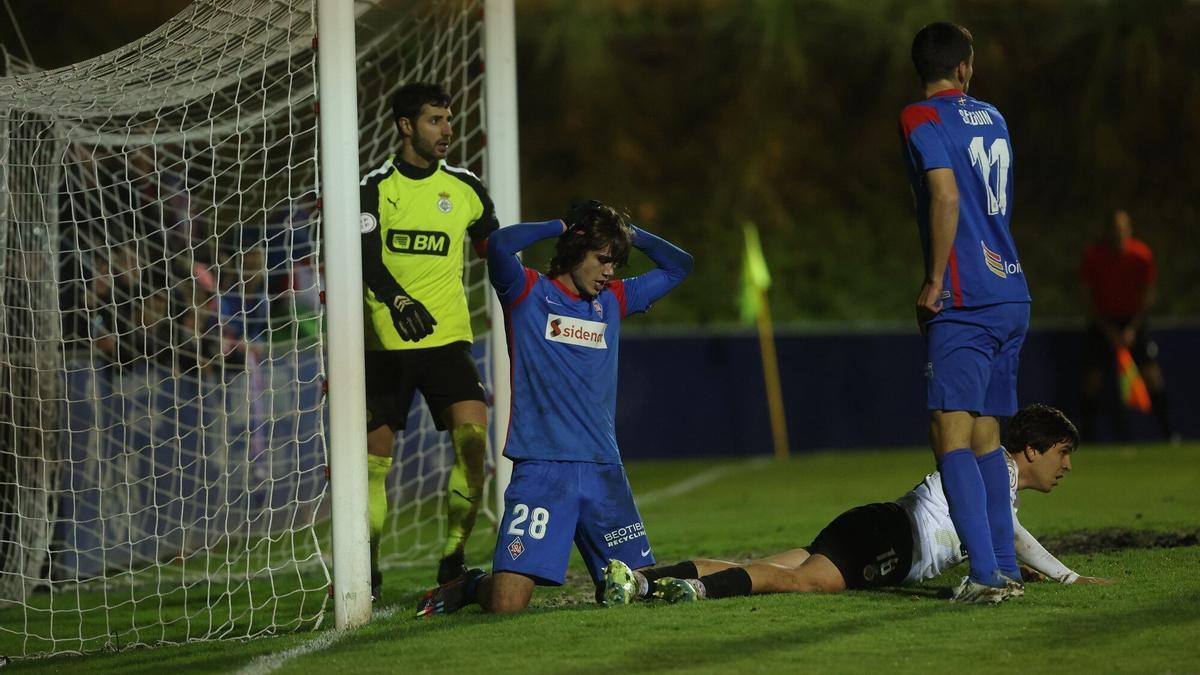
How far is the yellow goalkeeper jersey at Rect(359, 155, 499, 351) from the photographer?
6.47 meters

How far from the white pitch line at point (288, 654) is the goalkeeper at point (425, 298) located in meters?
1.22

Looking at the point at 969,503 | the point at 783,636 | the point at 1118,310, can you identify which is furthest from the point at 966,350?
the point at 1118,310

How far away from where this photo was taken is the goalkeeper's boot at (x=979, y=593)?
16.5 ft

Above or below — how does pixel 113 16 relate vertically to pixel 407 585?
above

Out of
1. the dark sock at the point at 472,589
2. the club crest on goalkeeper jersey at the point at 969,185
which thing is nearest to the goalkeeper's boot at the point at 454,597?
the dark sock at the point at 472,589

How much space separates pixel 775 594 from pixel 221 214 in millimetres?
7904

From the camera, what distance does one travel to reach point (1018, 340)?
5.21m

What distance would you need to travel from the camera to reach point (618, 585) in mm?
5316

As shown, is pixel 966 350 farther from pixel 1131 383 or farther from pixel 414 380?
pixel 1131 383

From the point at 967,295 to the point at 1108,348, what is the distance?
9264 mm

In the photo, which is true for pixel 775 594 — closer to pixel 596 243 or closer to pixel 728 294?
pixel 596 243

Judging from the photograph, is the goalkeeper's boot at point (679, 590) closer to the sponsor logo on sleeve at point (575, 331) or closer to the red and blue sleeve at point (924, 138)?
the sponsor logo on sleeve at point (575, 331)

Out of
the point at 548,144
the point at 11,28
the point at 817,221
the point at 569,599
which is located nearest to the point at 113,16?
the point at 11,28

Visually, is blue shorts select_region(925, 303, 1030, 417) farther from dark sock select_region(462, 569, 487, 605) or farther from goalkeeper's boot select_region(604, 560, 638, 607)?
dark sock select_region(462, 569, 487, 605)
